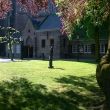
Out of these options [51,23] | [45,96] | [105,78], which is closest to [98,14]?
[45,96]

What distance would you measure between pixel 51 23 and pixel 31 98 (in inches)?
2333

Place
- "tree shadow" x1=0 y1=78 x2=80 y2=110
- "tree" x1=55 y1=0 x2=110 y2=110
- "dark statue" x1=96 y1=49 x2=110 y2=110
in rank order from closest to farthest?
"dark statue" x1=96 y1=49 x2=110 y2=110 < "tree" x1=55 y1=0 x2=110 y2=110 < "tree shadow" x1=0 y1=78 x2=80 y2=110

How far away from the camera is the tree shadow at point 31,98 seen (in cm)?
1354

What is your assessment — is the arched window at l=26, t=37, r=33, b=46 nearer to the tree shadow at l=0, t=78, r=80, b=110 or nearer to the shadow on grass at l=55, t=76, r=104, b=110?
the shadow on grass at l=55, t=76, r=104, b=110

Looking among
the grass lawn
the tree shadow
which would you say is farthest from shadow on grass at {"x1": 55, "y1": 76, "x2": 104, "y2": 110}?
the tree shadow

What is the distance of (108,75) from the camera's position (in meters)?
12.4

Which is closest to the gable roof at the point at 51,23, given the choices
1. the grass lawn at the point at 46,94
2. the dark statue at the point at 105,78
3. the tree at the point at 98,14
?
the tree at the point at 98,14

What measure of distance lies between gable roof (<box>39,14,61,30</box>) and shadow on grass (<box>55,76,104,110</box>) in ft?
169

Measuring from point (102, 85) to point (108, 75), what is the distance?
0.52 m

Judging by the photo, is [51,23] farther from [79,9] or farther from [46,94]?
[46,94]

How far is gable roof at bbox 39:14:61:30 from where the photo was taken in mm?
71594

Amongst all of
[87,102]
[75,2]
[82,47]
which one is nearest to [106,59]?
[87,102]

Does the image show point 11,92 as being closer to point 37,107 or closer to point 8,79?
point 37,107

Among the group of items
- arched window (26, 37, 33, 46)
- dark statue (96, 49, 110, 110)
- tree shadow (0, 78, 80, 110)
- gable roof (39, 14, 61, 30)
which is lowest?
tree shadow (0, 78, 80, 110)
